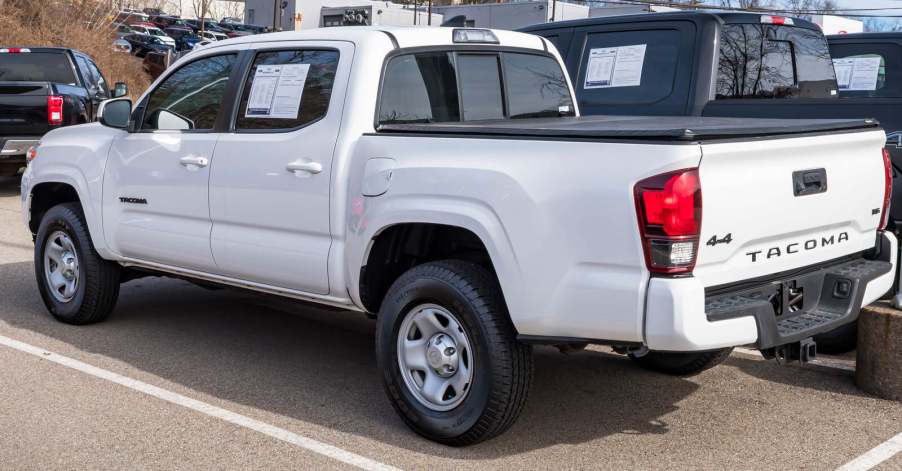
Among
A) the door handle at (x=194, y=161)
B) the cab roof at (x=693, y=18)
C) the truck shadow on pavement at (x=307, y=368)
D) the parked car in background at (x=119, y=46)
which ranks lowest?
the truck shadow on pavement at (x=307, y=368)

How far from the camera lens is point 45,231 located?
685 centimetres

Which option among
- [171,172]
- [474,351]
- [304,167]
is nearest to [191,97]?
[171,172]

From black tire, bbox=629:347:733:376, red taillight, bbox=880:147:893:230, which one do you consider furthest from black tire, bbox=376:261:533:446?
red taillight, bbox=880:147:893:230

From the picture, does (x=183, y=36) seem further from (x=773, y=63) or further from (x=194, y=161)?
(x=194, y=161)

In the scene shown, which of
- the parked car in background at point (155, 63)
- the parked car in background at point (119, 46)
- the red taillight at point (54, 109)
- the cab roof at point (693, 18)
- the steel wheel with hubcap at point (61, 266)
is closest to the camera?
the steel wheel with hubcap at point (61, 266)

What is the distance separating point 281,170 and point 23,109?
9.19 metres

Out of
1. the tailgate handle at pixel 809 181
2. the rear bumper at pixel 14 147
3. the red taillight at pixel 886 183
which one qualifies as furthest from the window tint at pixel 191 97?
the rear bumper at pixel 14 147

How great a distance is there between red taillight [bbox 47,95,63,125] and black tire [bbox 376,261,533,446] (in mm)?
9922

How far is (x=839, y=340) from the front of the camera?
20.0 feet

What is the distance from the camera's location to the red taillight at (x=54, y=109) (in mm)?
13117

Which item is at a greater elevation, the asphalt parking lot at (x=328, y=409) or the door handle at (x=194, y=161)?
the door handle at (x=194, y=161)

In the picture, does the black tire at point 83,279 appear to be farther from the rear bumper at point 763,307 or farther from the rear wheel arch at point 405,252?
the rear bumper at point 763,307

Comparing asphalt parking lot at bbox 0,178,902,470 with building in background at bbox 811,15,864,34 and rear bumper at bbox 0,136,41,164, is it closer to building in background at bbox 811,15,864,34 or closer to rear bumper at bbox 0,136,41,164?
rear bumper at bbox 0,136,41,164

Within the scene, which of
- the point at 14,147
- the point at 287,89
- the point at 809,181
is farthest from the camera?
the point at 14,147
